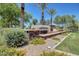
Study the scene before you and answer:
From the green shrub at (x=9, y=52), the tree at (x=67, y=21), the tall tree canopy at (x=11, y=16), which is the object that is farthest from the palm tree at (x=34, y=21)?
the green shrub at (x=9, y=52)

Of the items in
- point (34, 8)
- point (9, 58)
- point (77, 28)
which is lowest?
point (9, 58)

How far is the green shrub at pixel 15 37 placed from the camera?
5.59 m

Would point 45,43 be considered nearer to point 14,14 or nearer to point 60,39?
point 60,39

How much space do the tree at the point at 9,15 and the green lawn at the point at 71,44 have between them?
0.99m

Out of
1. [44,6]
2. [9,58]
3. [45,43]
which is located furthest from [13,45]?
[44,6]

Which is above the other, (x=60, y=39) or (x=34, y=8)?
(x=34, y=8)

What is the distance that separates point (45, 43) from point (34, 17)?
0.55m

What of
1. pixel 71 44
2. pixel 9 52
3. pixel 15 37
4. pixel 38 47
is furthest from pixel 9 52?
pixel 71 44

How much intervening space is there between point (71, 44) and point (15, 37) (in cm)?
109

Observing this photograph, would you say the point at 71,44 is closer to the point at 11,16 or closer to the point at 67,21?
the point at 67,21

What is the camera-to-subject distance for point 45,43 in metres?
5.61

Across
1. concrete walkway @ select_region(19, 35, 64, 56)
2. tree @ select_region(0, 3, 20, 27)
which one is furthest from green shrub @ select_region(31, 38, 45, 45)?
tree @ select_region(0, 3, 20, 27)

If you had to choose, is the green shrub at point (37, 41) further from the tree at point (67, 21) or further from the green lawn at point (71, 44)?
the tree at point (67, 21)

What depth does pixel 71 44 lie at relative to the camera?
5.55m
